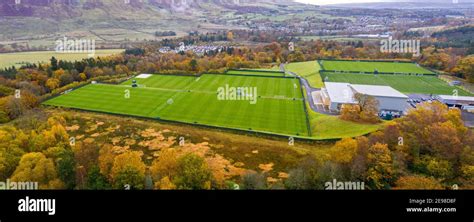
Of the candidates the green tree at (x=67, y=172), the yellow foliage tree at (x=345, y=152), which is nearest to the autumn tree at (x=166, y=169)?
the green tree at (x=67, y=172)

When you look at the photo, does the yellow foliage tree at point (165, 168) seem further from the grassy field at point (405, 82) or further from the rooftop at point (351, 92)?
the grassy field at point (405, 82)

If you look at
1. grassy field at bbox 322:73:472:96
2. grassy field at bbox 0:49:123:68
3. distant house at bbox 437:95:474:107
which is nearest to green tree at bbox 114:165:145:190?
distant house at bbox 437:95:474:107

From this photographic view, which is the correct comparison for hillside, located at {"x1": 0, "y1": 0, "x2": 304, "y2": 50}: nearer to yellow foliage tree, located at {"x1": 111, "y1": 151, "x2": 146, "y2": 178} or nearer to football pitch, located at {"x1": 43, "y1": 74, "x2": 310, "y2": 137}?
football pitch, located at {"x1": 43, "y1": 74, "x2": 310, "y2": 137}

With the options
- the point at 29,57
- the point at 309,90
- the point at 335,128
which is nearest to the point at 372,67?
the point at 309,90

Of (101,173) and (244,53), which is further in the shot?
(244,53)
